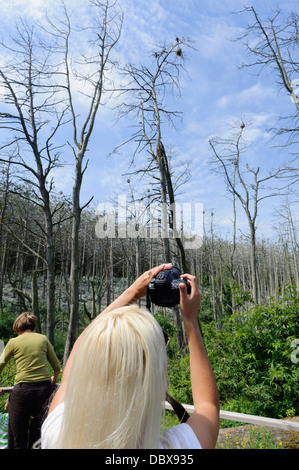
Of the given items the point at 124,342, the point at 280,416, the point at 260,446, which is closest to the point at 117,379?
the point at 124,342

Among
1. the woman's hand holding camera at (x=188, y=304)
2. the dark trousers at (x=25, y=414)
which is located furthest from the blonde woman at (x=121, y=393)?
the dark trousers at (x=25, y=414)

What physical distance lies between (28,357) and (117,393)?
9.92 ft

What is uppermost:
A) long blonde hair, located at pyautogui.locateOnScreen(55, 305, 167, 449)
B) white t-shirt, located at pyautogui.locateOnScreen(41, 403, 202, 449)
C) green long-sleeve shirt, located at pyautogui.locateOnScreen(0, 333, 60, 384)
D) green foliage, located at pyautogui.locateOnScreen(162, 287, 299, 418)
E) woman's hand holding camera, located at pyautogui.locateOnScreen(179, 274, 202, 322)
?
woman's hand holding camera, located at pyautogui.locateOnScreen(179, 274, 202, 322)

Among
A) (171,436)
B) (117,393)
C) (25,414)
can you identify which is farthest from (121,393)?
(25,414)

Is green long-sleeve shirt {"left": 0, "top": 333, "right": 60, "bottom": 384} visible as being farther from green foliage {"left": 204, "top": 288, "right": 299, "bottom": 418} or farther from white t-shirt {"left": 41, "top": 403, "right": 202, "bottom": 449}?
green foliage {"left": 204, "top": 288, "right": 299, "bottom": 418}

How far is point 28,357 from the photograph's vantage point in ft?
11.2

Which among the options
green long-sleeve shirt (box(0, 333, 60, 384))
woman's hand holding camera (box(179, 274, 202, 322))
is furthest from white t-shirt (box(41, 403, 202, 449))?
green long-sleeve shirt (box(0, 333, 60, 384))

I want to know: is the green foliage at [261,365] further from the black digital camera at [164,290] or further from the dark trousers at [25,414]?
the black digital camera at [164,290]

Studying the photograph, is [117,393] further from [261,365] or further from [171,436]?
[261,365]

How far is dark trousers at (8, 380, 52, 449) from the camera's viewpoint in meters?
3.15

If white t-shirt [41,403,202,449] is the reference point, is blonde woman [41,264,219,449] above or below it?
above

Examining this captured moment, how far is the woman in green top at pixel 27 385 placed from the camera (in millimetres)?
3164

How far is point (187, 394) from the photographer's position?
6652mm
